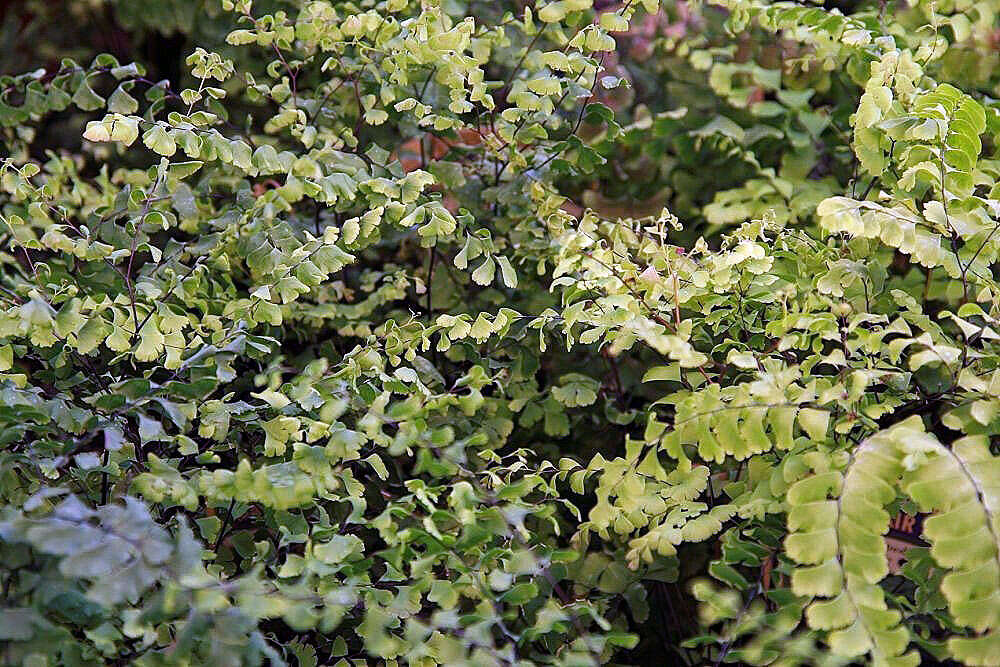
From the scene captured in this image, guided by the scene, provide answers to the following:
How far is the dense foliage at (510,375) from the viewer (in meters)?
0.85

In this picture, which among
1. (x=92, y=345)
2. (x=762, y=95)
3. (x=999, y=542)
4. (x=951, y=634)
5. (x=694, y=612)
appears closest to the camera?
(x=999, y=542)

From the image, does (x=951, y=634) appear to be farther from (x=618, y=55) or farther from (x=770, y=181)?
(x=618, y=55)

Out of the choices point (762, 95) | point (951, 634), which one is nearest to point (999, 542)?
point (951, 634)

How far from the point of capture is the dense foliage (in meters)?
0.85

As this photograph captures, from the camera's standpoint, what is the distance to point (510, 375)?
1376 millimetres

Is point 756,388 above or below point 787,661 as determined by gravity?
above

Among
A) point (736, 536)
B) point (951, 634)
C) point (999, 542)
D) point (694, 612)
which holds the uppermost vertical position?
point (999, 542)

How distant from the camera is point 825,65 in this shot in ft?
5.31

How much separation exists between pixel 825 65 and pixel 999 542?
106 centimetres

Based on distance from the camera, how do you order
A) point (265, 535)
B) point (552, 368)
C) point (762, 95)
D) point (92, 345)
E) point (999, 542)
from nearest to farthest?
1. point (999, 542)
2. point (92, 345)
3. point (265, 535)
4. point (552, 368)
5. point (762, 95)

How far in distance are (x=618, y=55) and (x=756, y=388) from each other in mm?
1421

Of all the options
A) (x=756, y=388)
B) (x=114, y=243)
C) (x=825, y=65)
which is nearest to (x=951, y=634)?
(x=756, y=388)

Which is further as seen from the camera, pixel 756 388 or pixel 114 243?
pixel 114 243

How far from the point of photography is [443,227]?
1.21 m
